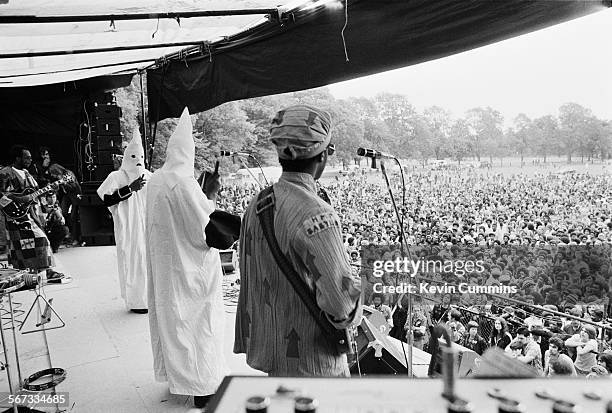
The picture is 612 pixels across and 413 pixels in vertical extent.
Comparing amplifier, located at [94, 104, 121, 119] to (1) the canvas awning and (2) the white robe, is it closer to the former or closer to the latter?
(1) the canvas awning

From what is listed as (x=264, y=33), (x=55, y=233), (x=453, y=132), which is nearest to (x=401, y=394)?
(x=264, y=33)

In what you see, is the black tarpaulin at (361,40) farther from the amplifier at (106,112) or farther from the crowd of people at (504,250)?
the amplifier at (106,112)

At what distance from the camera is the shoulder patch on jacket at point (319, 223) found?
1004 millimetres

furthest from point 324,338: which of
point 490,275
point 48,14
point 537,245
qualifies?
point 537,245

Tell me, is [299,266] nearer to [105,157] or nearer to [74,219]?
[105,157]

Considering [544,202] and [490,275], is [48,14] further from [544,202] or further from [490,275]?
[544,202]

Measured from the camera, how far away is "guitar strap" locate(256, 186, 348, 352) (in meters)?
1.05

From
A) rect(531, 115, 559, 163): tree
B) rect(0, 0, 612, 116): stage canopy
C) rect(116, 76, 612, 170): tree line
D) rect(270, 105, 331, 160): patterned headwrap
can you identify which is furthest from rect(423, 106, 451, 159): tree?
rect(270, 105, 331, 160): patterned headwrap

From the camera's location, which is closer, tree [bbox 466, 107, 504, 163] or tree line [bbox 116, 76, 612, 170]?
tree line [bbox 116, 76, 612, 170]

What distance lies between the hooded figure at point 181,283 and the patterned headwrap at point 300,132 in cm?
113

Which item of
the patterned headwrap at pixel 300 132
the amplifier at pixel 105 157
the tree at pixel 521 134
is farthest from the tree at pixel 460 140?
the patterned headwrap at pixel 300 132

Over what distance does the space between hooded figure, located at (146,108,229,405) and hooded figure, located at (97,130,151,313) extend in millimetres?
1486

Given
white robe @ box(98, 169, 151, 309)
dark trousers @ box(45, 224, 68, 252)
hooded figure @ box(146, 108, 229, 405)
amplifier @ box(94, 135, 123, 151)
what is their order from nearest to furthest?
1. hooded figure @ box(146, 108, 229, 405)
2. white robe @ box(98, 169, 151, 309)
3. dark trousers @ box(45, 224, 68, 252)
4. amplifier @ box(94, 135, 123, 151)

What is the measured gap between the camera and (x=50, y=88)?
7.08 meters
